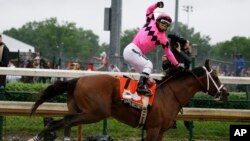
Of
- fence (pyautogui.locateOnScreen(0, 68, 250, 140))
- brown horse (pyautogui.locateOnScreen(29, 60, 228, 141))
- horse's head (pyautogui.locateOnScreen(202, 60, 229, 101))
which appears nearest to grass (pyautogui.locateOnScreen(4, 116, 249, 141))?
fence (pyautogui.locateOnScreen(0, 68, 250, 140))

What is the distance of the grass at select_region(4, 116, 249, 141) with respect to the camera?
41.9 feet

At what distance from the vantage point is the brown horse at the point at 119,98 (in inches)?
351

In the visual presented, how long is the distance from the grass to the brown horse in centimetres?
284

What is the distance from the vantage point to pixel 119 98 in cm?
913

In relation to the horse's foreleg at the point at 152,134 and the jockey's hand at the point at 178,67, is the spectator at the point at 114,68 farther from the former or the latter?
the horse's foreleg at the point at 152,134

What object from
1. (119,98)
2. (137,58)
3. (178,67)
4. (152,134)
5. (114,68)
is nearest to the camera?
(119,98)

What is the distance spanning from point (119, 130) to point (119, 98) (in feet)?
13.1

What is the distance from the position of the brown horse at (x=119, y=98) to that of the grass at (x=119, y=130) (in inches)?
112

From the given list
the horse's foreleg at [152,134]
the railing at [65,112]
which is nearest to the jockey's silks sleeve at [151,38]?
the horse's foreleg at [152,134]

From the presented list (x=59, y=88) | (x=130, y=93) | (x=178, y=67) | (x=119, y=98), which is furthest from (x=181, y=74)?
(x=59, y=88)

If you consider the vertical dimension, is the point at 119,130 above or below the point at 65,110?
below

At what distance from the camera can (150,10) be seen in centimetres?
988

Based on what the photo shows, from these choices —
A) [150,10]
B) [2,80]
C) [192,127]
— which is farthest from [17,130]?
[150,10]

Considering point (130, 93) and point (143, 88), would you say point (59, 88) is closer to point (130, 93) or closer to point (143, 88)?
point (130, 93)
